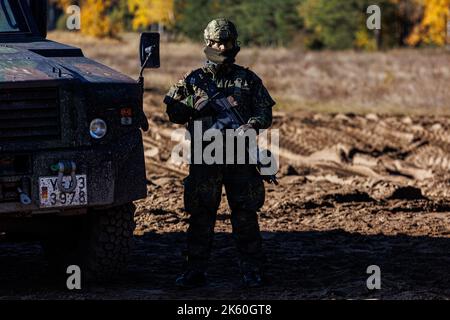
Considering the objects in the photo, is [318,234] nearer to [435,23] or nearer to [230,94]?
[230,94]

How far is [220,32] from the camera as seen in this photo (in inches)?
325

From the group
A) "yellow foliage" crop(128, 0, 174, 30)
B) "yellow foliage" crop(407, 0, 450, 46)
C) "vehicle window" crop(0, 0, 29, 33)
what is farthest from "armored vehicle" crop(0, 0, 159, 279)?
"yellow foliage" crop(128, 0, 174, 30)

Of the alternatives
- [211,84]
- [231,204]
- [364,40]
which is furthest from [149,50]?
[364,40]

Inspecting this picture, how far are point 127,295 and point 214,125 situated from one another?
1.23 metres

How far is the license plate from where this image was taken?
7715 mm

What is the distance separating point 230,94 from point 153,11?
69831 mm

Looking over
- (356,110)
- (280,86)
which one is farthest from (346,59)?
(356,110)

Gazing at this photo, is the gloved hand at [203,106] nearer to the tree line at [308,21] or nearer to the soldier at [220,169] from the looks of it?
the soldier at [220,169]

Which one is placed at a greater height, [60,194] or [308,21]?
[308,21]

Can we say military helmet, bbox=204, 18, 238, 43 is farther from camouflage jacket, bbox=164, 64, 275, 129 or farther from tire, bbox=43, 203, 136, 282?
tire, bbox=43, 203, 136, 282

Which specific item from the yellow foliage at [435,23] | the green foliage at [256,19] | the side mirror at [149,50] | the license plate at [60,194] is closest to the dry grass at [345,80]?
the side mirror at [149,50]

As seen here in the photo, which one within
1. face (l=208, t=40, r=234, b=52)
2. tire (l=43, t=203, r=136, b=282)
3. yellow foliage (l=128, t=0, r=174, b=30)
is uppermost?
yellow foliage (l=128, t=0, r=174, b=30)

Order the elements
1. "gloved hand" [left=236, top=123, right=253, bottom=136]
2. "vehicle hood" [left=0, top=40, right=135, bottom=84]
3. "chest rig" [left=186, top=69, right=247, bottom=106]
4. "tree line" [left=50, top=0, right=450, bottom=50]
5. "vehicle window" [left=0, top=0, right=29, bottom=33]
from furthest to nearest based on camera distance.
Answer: "tree line" [left=50, top=0, right=450, bottom=50] < "vehicle window" [left=0, top=0, right=29, bottom=33] < "chest rig" [left=186, top=69, right=247, bottom=106] < "gloved hand" [left=236, top=123, right=253, bottom=136] < "vehicle hood" [left=0, top=40, right=135, bottom=84]
